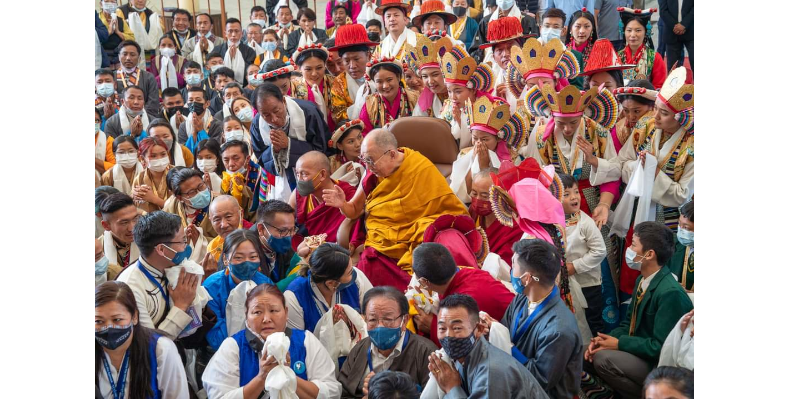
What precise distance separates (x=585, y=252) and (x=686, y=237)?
23.0 inches

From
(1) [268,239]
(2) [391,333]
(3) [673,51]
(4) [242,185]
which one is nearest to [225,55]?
(4) [242,185]

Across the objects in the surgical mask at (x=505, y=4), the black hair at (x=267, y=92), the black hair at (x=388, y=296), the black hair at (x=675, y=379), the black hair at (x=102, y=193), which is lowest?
the black hair at (x=675, y=379)

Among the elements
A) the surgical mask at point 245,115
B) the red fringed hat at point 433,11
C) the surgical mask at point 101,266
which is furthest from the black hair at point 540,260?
the red fringed hat at point 433,11

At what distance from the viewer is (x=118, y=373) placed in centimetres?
286

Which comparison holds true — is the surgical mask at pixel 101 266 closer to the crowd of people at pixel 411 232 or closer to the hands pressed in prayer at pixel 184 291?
the crowd of people at pixel 411 232

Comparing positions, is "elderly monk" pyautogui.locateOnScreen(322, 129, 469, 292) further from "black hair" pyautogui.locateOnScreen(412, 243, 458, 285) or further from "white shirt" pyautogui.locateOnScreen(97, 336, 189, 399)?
"white shirt" pyautogui.locateOnScreen(97, 336, 189, 399)

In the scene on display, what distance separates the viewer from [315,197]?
4715 mm

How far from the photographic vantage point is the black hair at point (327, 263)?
3.58 meters

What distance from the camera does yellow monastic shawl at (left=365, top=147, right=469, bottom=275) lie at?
14.0ft

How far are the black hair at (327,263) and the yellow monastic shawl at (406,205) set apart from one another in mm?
665

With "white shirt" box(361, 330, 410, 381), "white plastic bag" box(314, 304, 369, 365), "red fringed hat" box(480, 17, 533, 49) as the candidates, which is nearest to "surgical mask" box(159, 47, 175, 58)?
"red fringed hat" box(480, 17, 533, 49)

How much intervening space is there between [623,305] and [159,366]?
2.80 metres

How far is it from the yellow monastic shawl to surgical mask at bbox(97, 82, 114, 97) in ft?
12.4
